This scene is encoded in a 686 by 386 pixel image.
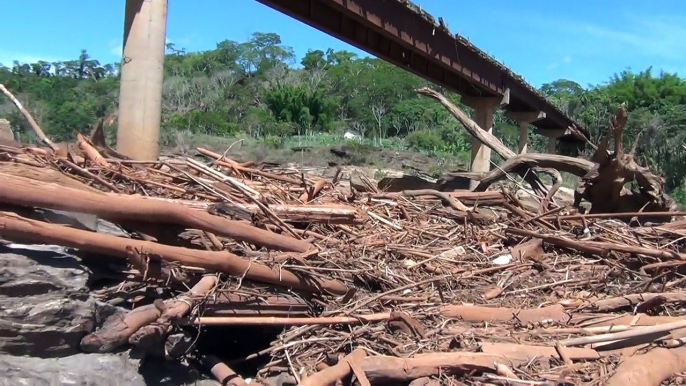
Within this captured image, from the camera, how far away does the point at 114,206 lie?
12.3ft

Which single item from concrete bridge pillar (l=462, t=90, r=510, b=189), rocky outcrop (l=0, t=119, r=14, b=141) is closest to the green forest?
concrete bridge pillar (l=462, t=90, r=510, b=189)

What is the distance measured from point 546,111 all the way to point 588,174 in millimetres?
19737

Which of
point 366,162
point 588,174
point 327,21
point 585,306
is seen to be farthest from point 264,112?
point 585,306

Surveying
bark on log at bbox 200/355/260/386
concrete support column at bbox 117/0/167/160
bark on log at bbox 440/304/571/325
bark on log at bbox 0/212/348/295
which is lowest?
bark on log at bbox 200/355/260/386

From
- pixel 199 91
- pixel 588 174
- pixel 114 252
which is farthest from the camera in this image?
pixel 199 91

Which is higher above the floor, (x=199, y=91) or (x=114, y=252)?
(x=199, y=91)

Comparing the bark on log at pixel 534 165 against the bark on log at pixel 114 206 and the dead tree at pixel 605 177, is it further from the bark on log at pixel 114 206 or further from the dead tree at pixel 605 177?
the bark on log at pixel 114 206

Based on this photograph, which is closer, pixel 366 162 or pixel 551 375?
pixel 551 375

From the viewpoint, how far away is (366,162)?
990 inches

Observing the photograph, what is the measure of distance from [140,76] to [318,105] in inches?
1626

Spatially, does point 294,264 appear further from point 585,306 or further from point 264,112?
point 264,112

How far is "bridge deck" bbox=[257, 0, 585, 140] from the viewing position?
44.8 feet

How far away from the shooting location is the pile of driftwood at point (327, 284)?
3555 mm

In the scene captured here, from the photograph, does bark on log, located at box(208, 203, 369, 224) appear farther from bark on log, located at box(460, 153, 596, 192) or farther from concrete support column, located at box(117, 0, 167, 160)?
concrete support column, located at box(117, 0, 167, 160)
